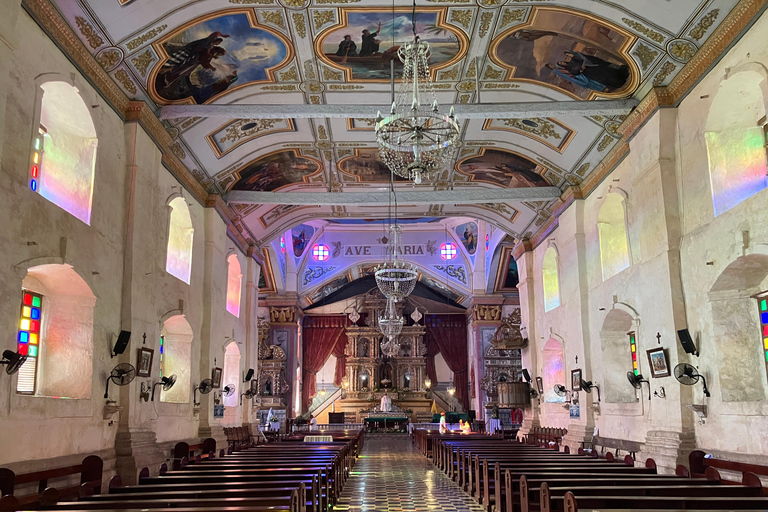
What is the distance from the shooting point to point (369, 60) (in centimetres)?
1145

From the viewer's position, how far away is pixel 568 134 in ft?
44.7

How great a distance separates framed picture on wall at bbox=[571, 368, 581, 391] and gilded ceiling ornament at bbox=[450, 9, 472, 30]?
8.51 metres

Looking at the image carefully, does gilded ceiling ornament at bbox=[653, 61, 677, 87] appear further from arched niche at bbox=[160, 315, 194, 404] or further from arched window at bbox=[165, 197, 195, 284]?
arched niche at bbox=[160, 315, 194, 404]

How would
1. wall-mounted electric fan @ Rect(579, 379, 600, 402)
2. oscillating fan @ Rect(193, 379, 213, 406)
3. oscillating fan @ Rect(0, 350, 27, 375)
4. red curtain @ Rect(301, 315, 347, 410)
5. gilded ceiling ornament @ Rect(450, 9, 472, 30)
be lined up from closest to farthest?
oscillating fan @ Rect(0, 350, 27, 375)
gilded ceiling ornament @ Rect(450, 9, 472, 30)
wall-mounted electric fan @ Rect(579, 379, 600, 402)
oscillating fan @ Rect(193, 379, 213, 406)
red curtain @ Rect(301, 315, 347, 410)

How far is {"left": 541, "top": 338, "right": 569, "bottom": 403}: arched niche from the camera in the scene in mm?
18547

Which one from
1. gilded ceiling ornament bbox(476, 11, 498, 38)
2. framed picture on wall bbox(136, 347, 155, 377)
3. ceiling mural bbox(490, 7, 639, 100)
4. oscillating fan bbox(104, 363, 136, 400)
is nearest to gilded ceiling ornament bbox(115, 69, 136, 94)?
framed picture on wall bbox(136, 347, 155, 377)

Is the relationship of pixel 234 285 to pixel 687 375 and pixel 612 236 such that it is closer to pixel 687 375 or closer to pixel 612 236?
pixel 612 236

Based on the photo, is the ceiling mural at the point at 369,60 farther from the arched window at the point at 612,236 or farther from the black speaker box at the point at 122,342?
the black speaker box at the point at 122,342

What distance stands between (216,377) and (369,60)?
8.50m

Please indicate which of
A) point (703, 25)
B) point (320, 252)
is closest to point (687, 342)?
point (703, 25)

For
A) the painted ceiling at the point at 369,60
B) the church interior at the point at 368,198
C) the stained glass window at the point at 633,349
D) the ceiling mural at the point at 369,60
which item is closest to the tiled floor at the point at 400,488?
the church interior at the point at 368,198

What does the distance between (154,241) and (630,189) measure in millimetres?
8926

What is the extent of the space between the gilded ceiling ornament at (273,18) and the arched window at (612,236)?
7603 mm

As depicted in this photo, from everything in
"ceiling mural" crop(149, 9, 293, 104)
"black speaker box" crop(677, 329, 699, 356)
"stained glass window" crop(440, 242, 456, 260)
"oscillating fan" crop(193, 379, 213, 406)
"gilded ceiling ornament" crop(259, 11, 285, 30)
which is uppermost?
"stained glass window" crop(440, 242, 456, 260)
